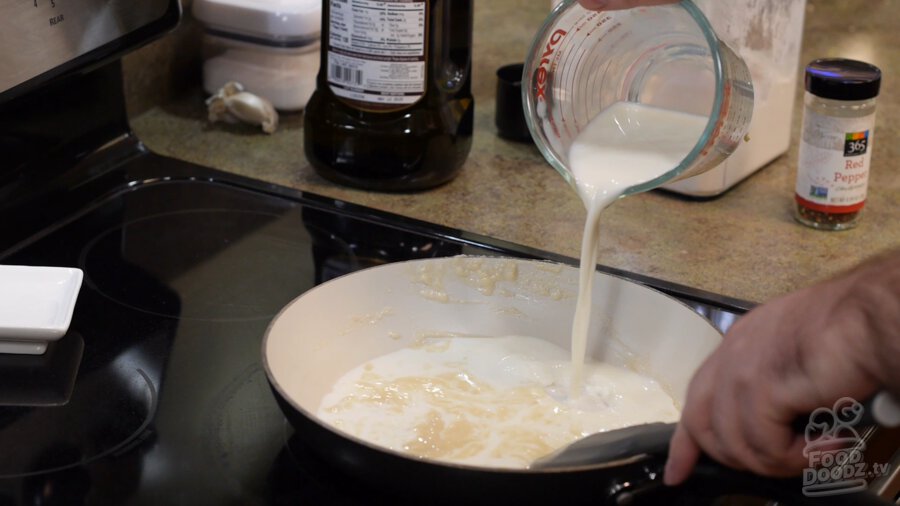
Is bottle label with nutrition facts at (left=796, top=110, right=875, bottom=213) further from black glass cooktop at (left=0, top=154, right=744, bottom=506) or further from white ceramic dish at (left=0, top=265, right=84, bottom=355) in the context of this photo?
white ceramic dish at (left=0, top=265, right=84, bottom=355)

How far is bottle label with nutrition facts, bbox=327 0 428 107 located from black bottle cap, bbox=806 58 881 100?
350 millimetres

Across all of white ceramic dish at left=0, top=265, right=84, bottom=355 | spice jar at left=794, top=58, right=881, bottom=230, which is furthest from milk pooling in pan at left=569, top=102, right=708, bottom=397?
white ceramic dish at left=0, top=265, right=84, bottom=355

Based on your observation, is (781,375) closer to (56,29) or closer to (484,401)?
(484,401)

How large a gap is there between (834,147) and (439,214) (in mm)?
365

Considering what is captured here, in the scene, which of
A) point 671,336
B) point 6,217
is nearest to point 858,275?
point 671,336

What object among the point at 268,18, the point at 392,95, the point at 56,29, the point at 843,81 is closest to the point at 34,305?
the point at 56,29

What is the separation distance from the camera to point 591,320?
86 cm

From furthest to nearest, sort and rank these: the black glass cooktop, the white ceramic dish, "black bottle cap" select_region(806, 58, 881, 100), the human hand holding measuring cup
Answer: "black bottle cap" select_region(806, 58, 881, 100) → the white ceramic dish → the black glass cooktop → the human hand holding measuring cup

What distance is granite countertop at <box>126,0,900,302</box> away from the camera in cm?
100

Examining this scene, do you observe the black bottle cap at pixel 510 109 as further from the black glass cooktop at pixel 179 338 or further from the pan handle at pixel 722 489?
the pan handle at pixel 722 489

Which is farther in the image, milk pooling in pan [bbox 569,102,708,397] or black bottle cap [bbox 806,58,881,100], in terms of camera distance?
black bottle cap [bbox 806,58,881,100]

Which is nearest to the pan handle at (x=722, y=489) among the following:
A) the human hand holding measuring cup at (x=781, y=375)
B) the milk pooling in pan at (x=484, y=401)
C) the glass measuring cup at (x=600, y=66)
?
the human hand holding measuring cup at (x=781, y=375)

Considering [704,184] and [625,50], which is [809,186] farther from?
[625,50]

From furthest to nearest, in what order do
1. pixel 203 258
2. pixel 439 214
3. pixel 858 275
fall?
1. pixel 439 214
2. pixel 203 258
3. pixel 858 275
